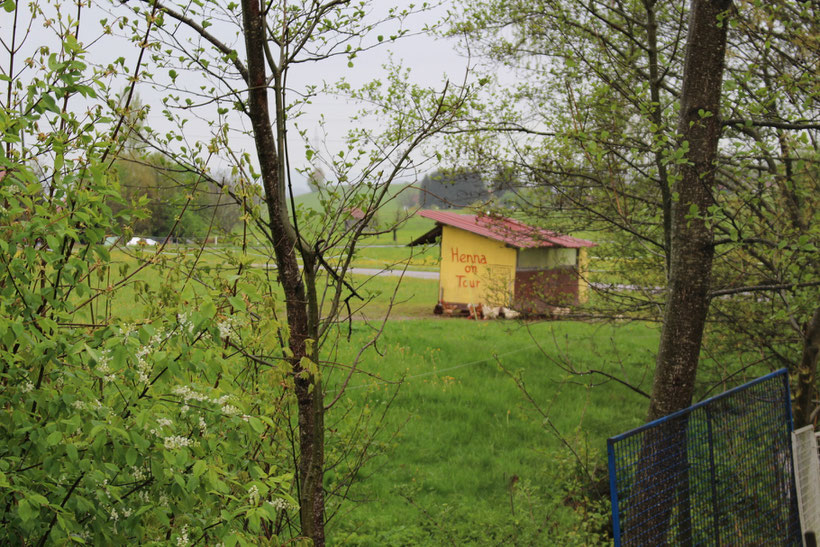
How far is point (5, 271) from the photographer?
2.41m

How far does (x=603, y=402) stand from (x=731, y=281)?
508cm

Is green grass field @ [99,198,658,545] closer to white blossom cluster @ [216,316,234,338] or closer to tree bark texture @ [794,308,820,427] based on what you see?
white blossom cluster @ [216,316,234,338]

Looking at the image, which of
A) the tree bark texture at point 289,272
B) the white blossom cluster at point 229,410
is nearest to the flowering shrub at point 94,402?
the white blossom cluster at point 229,410

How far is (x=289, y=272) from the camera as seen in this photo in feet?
10.6

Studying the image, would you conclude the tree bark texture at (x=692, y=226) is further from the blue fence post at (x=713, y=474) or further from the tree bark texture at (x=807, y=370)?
the tree bark texture at (x=807, y=370)

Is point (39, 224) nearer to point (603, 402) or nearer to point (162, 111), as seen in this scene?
point (162, 111)

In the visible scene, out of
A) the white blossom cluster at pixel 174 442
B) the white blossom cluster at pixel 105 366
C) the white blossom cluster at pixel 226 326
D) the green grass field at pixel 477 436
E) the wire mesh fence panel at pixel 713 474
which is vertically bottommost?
the green grass field at pixel 477 436

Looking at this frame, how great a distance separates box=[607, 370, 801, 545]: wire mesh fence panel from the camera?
14.9 feet

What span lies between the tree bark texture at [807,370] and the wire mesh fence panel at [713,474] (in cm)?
43

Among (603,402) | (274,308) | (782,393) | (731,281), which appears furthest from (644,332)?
(274,308)

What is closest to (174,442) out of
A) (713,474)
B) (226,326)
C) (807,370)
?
(226,326)

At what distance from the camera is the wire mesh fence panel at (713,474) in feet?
14.9

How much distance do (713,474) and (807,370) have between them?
5.90ft

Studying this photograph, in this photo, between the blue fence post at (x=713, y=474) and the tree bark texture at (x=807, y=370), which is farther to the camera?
the tree bark texture at (x=807, y=370)
